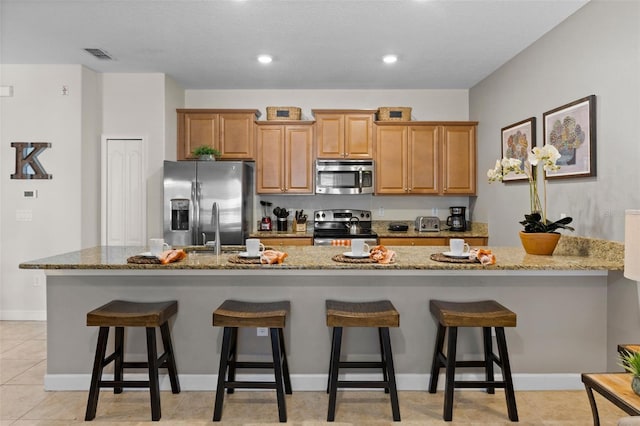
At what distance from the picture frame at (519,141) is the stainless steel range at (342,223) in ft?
5.62

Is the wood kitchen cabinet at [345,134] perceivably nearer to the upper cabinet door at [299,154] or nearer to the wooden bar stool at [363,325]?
the upper cabinet door at [299,154]

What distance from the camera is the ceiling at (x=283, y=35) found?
307 cm

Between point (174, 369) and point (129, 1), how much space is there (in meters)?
2.61

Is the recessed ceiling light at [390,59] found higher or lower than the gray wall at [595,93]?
higher

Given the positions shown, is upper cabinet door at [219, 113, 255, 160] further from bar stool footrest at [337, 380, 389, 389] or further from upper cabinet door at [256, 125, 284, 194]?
bar stool footrest at [337, 380, 389, 389]

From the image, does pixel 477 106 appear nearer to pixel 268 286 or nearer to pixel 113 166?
pixel 268 286

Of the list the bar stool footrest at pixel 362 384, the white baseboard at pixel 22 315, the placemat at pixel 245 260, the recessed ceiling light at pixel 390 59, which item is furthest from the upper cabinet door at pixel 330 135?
the white baseboard at pixel 22 315

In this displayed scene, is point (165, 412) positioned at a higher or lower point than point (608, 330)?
lower

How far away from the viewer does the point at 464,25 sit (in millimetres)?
3354

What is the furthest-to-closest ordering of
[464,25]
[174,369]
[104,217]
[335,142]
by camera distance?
[335,142] → [104,217] → [464,25] → [174,369]

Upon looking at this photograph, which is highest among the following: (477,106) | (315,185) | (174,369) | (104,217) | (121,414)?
(477,106)

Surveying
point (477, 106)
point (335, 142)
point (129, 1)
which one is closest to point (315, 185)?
Answer: point (335, 142)

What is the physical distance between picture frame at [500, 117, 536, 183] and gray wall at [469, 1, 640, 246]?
7 cm

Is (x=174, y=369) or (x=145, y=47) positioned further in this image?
(x=145, y=47)
